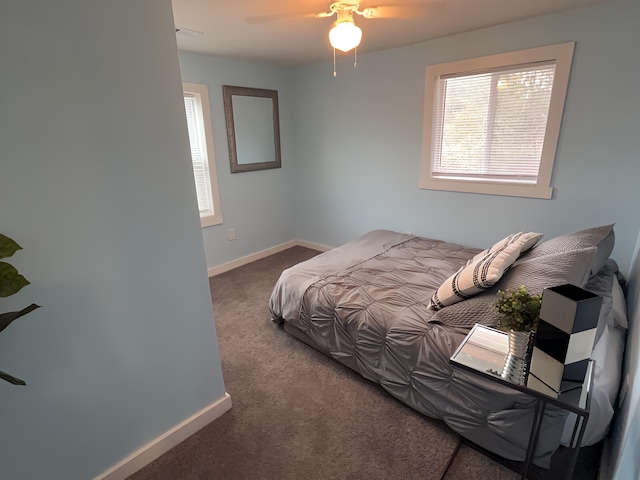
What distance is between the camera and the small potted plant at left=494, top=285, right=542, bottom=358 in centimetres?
117

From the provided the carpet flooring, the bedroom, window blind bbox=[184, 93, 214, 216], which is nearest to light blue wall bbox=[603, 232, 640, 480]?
the bedroom

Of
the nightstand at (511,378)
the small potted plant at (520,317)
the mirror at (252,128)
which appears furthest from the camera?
the mirror at (252,128)

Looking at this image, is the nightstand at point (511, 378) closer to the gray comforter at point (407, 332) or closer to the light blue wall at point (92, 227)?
the gray comforter at point (407, 332)

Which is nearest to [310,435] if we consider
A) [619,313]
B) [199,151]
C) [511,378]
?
[511,378]

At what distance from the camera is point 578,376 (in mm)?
1077

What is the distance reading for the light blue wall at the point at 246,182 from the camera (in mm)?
3371

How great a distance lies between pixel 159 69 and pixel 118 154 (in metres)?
0.38

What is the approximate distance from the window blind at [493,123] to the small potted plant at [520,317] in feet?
6.41

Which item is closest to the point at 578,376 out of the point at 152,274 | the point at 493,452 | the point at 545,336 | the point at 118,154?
the point at 545,336

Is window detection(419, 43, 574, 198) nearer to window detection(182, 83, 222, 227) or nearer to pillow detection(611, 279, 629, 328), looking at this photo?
pillow detection(611, 279, 629, 328)

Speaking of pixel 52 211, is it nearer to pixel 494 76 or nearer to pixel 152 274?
pixel 152 274

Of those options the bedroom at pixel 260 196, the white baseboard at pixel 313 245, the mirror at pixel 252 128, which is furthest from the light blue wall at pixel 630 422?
the mirror at pixel 252 128

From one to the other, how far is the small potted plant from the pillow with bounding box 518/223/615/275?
0.77 m

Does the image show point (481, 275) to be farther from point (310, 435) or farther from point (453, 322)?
point (310, 435)
